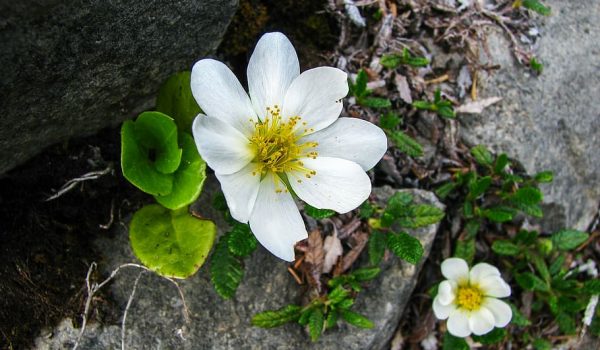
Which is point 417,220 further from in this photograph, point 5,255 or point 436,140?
point 5,255

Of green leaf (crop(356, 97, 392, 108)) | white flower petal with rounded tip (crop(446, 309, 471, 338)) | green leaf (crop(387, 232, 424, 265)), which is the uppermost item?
green leaf (crop(356, 97, 392, 108))

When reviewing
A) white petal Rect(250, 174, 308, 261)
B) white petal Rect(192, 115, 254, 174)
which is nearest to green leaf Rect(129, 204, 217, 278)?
white petal Rect(250, 174, 308, 261)

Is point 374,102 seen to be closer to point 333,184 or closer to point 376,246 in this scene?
point 376,246

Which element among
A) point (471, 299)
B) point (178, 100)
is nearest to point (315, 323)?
point (471, 299)

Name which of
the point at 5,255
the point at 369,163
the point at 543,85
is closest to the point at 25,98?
the point at 5,255

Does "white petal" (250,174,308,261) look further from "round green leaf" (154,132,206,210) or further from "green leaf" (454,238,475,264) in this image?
"green leaf" (454,238,475,264)

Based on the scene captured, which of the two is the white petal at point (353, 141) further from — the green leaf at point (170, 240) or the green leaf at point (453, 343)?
the green leaf at point (453, 343)
